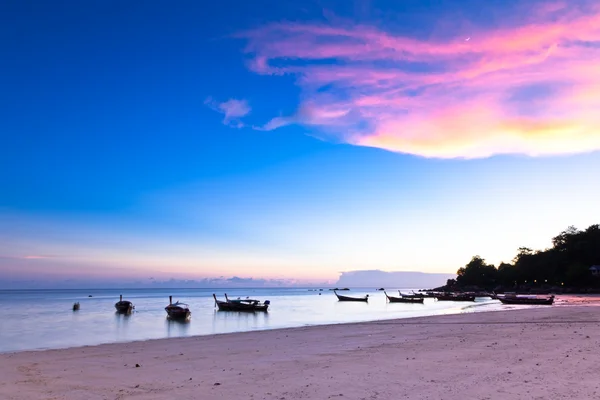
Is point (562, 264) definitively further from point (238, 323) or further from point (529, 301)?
point (238, 323)

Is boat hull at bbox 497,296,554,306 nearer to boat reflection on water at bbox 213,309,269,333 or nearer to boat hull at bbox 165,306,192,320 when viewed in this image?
boat reflection on water at bbox 213,309,269,333

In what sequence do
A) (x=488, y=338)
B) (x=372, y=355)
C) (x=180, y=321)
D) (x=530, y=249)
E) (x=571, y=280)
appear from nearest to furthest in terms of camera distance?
(x=372, y=355)
(x=488, y=338)
(x=180, y=321)
(x=571, y=280)
(x=530, y=249)

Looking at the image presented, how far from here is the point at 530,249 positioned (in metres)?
142

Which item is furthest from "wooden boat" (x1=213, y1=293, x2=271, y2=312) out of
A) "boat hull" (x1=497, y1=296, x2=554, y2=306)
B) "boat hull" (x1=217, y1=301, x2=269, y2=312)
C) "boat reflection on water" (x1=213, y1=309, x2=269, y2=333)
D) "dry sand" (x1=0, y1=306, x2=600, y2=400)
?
"dry sand" (x1=0, y1=306, x2=600, y2=400)

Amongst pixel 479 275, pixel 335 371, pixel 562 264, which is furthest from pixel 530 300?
pixel 479 275

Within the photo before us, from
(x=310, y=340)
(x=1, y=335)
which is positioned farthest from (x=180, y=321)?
(x=310, y=340)

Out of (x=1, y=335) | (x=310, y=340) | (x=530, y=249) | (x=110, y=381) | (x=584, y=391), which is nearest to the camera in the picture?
(x=584, y=391)

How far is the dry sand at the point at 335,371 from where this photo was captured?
30.5ft

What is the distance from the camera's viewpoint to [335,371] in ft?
38.4

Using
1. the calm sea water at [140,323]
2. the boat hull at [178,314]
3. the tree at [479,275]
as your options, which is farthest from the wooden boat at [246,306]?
the tree at [479,275]

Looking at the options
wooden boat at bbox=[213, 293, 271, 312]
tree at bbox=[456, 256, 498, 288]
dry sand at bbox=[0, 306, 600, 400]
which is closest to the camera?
dry sand at bbox=[0, 306, 600, 400]

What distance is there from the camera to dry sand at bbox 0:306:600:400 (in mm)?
9289

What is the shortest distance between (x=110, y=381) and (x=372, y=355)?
8.05 m

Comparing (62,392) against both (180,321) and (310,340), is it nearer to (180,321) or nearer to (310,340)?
(310,340)
